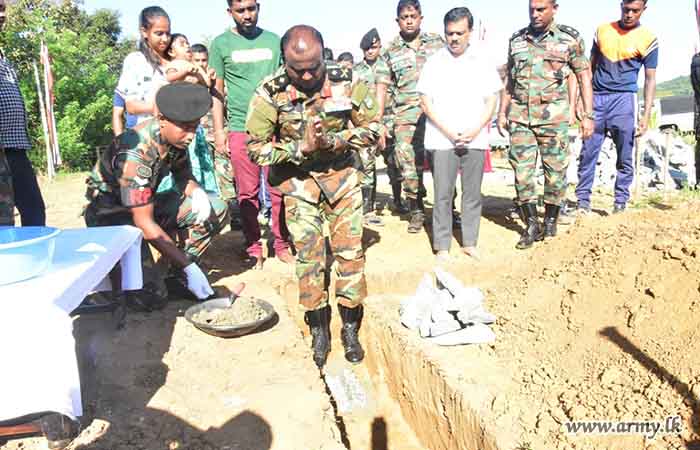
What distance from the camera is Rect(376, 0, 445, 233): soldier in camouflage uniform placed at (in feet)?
17.8

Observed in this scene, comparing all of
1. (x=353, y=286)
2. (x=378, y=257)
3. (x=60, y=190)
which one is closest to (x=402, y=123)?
(x=378, y=257)

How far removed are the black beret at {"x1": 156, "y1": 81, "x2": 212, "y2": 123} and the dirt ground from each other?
1.41m

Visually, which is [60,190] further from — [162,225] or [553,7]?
[553,7]

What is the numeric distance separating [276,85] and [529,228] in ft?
9.61

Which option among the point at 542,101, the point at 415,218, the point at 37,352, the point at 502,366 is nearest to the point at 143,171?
the point at 37,352

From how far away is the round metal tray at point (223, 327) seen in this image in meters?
3.39

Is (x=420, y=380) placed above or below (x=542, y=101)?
below

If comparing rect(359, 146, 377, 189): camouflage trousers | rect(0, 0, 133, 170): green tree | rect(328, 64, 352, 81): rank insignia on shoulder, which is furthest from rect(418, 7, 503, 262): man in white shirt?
rect(0, 0, 133, 170): green tree

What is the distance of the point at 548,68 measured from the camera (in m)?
4.82

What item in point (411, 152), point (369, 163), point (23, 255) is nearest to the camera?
point (23, 255)

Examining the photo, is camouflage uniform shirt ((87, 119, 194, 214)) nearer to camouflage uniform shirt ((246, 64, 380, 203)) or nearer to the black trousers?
the black trousers

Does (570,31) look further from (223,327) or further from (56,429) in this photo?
(56,429)

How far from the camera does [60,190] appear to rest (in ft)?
32.7

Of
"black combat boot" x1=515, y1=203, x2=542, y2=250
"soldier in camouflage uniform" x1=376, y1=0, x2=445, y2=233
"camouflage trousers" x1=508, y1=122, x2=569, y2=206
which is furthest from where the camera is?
"soldier in camouflage uniform" x1=376, y1=0, x2=445, y2=233
